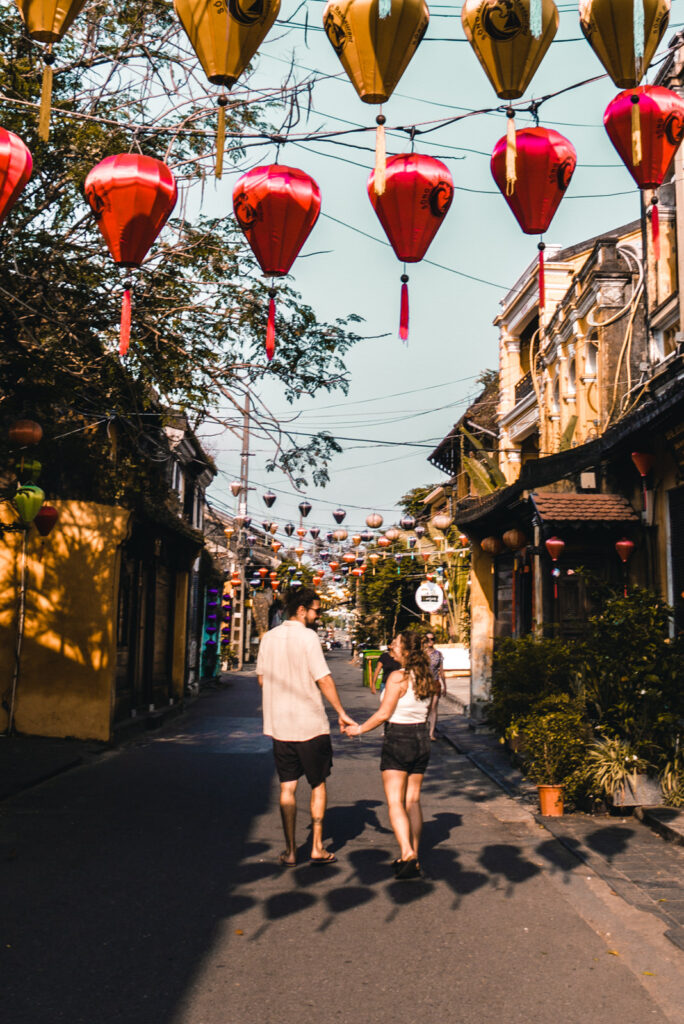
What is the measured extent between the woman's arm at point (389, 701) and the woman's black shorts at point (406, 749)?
0.12 m

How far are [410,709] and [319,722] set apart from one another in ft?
2.34

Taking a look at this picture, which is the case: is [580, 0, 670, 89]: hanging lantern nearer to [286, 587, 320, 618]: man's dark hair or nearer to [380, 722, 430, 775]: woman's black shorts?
[286, 587, 320, 618]: man's dark hair

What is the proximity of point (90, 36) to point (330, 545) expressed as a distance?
22.2 m

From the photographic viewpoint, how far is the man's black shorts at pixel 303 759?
7328mm

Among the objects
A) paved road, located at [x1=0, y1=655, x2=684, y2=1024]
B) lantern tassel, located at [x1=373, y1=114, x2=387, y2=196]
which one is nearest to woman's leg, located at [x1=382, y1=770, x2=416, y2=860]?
paved road, located at [x1=0, y1=655, x2=684, y2=1024]

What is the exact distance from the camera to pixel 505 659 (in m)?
12.1

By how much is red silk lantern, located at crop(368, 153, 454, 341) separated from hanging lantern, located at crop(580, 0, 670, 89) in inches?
46.0

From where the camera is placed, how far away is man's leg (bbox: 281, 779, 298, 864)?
23.8 ft

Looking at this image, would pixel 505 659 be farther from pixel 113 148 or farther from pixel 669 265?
pixel 113 148

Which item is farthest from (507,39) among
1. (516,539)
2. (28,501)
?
(516,539)

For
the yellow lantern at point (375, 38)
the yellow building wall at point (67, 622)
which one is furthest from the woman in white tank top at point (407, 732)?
the yellow building wall at point (67, 622)

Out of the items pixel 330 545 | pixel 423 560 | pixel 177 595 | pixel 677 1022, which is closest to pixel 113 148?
pixel 677 1022

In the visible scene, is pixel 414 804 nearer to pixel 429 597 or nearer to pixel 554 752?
pixel 554 752

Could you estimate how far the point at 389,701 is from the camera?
7.25 m
